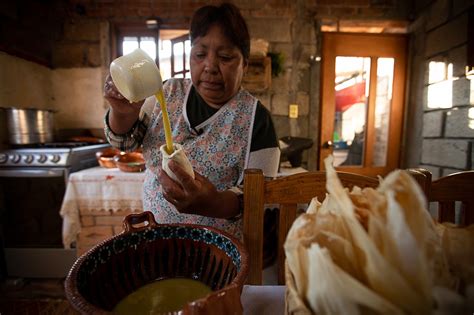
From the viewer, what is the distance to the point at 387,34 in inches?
112

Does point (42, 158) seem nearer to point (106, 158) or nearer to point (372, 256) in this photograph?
point (106, 158)

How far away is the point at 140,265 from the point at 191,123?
582 mm

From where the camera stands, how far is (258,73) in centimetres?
265

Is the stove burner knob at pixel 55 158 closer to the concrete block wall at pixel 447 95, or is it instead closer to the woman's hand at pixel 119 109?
the woman's hand at pixel 119 109

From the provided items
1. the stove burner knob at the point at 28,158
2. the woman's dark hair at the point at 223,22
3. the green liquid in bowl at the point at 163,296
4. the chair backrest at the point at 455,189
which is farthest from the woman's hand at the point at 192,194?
the stove burner knob at the point at 28,158

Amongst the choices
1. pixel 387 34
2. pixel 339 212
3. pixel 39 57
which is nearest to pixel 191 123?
pixel 339 212

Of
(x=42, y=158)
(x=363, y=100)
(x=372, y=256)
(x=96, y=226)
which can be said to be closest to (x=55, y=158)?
(x=42, y=158)

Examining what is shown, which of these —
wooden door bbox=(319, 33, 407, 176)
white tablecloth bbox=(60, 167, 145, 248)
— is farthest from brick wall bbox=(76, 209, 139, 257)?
→ wooden door bbox=(319, 33, 407, 176)

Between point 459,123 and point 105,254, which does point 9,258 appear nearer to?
point 105,254

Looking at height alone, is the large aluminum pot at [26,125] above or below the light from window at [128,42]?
below

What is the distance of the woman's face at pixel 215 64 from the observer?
34.4 inches

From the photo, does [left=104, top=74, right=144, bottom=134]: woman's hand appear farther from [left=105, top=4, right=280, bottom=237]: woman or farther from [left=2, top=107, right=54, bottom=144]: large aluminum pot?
[left=2, top=107, right=54, bottom=144]: large aluminum pot

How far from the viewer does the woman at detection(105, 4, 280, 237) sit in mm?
879

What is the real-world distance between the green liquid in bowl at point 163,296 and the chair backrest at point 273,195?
306 mm
